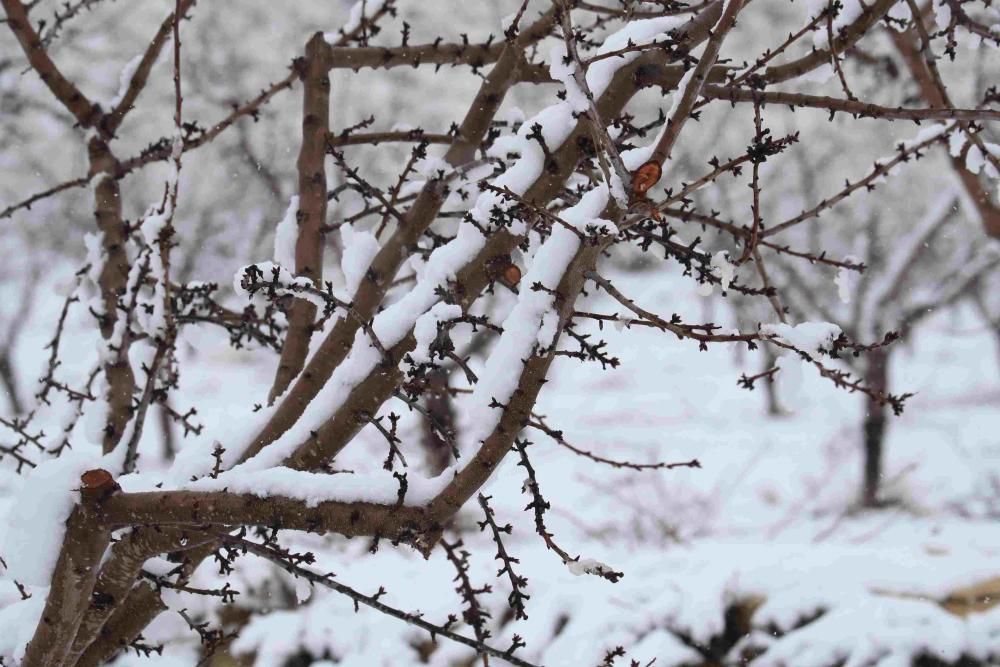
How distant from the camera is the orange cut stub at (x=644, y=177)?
1.35m

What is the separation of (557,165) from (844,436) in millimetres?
13235

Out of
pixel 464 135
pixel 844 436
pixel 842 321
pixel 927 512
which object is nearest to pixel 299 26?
pixel 842 321

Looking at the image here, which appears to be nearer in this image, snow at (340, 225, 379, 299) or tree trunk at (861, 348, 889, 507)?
snow at (340, 225, 379, 299)

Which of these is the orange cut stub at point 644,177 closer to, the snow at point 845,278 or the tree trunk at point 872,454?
the snow at point 845,278

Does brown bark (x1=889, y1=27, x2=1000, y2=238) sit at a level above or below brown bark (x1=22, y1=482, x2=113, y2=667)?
above

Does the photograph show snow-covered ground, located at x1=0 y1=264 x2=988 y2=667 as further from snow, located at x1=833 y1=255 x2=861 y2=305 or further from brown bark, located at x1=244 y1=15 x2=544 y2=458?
snow, located at x1=833 y1=255 x2=861 y2=305

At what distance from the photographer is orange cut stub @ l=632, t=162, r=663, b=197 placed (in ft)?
4.43

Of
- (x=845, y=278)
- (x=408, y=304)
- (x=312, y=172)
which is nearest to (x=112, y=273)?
(x=312, y=172)

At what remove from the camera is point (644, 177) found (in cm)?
136

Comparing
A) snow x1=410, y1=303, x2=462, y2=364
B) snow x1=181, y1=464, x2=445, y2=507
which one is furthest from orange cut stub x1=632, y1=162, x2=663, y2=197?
snow x1=181, y1=464, x2=445, y2=507

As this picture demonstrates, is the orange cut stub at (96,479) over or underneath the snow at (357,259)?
underneath

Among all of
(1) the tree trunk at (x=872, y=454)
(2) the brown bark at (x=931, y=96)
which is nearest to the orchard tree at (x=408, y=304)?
(2) the brown bark at (x=931, y=96)

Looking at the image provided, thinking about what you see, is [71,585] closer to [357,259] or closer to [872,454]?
[357,259]

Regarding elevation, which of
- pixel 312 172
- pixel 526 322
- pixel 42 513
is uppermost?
pixel 312 172
